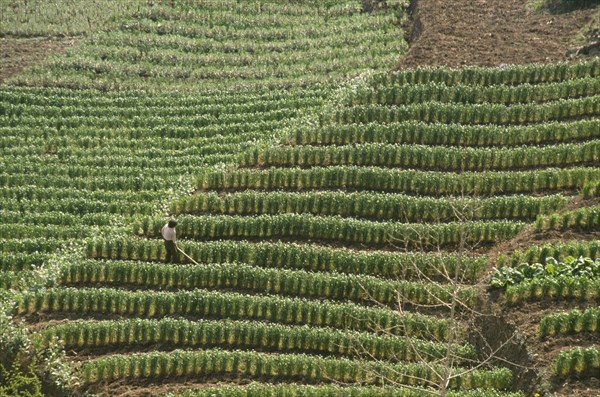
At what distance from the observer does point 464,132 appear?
31031 mm

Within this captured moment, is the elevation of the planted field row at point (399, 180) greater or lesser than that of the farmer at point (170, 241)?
greater

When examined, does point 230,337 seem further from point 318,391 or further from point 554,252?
point 554,252

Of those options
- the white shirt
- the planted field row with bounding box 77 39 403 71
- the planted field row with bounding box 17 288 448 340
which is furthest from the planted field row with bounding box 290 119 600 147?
the planted field row with bounding box 17 288 448 340

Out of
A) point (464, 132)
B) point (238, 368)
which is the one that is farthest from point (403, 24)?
point (238, 368)

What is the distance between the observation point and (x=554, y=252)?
24969mm

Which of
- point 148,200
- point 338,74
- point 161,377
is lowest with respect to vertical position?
point 161,377

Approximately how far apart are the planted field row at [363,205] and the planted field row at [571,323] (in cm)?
509

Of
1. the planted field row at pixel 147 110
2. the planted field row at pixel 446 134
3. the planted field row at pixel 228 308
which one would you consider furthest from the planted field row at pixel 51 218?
the planted field row at pixel 446 134

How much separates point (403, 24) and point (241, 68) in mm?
6730

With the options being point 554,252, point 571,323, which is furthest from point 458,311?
point 571,323

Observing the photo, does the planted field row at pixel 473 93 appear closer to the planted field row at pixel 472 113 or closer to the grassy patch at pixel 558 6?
the planted field row at pixel 472 113

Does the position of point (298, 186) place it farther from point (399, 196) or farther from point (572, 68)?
point (572, 68)

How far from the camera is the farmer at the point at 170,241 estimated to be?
27109 mm

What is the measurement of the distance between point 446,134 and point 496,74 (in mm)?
3624
